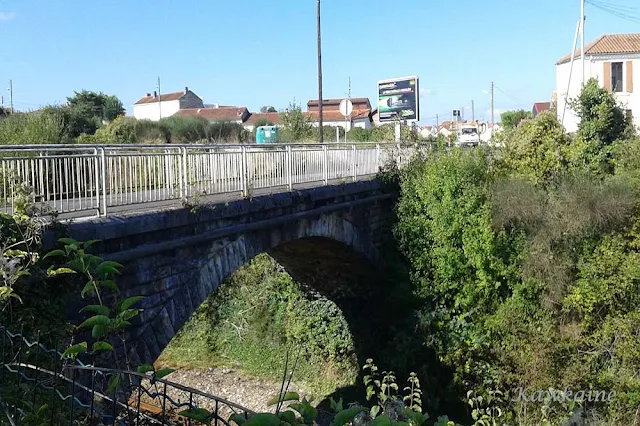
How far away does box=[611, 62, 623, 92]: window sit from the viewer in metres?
27.6

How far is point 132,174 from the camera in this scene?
6844 mm

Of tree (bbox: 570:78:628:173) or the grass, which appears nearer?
the grass

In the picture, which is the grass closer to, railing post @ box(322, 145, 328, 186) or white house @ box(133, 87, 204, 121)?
railing post @ box(322, 145, 328, 186)

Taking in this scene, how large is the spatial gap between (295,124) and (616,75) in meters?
15.2

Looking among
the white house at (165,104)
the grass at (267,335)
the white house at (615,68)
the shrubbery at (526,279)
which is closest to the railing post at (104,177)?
the shrubbery at (526,279)

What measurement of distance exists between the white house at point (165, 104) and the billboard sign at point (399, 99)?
49.2 meters

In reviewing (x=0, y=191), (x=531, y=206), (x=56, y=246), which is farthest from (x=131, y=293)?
(x=531, y=206)

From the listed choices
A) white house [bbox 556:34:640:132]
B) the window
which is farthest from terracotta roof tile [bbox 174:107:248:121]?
the window

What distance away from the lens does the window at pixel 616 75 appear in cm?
2759

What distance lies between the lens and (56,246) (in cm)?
514

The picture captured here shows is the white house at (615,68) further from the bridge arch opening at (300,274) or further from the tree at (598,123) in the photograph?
the bridge arch opening at (300,274)

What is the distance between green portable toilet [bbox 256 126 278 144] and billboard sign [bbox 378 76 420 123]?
7.37 meters

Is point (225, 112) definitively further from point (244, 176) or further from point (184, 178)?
point (184, 178)

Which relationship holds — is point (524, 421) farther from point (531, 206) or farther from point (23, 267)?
point (23, 267)
